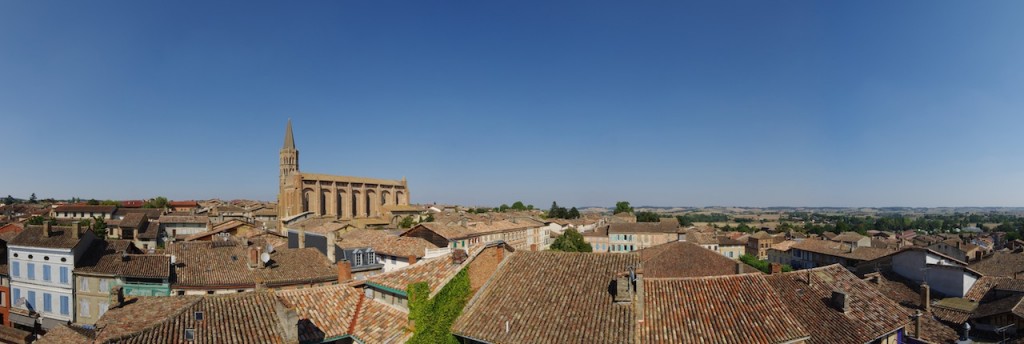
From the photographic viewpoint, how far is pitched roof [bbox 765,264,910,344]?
746 inches

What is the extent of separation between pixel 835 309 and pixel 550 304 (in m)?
11.9

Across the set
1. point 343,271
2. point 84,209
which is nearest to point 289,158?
point 84,209

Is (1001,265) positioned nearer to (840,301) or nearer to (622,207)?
(840,301)

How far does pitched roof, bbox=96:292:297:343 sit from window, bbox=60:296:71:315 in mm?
21364

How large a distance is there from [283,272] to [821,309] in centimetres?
3293

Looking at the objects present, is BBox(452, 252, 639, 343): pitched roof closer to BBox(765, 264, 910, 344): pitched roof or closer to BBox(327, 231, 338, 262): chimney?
BBox(765, 264, 910, 344): pitched roof

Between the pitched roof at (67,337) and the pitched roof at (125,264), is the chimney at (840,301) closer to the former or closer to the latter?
the pitched roof at (67,337)

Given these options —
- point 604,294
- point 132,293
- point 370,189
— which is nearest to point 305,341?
point 604,294

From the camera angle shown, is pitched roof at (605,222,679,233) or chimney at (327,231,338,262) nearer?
chimney at (327,231,338,262)

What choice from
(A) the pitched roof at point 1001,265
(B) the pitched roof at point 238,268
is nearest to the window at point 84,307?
(B) the pitched roof at point 238,268

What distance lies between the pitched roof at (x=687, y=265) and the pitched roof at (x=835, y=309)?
1421cm

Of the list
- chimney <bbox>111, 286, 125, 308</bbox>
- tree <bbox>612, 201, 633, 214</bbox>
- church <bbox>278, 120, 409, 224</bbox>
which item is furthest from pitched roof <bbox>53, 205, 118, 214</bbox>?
tree <bbox>612, 201, 633, 214</bbox>

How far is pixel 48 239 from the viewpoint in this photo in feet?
123

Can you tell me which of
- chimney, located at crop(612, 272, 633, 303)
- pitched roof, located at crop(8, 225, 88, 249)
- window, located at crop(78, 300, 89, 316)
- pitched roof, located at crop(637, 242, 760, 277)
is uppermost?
pitched roof, located at crop(8, 225, 88, 249)
